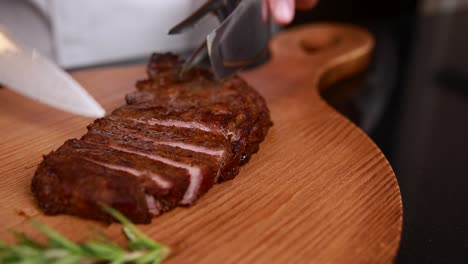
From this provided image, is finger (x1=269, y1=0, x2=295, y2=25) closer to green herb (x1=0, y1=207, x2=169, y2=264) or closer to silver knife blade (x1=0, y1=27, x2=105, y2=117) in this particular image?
silver knife blade (x1=0, y1=27, x2=105, y2=117)

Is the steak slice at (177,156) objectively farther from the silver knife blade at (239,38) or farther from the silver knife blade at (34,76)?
the silver knife blade at (239,38)

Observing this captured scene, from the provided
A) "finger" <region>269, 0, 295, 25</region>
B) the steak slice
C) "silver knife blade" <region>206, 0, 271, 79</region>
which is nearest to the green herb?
the steak slice

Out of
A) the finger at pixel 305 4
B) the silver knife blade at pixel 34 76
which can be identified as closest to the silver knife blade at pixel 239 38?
the finger at pixel 305 4

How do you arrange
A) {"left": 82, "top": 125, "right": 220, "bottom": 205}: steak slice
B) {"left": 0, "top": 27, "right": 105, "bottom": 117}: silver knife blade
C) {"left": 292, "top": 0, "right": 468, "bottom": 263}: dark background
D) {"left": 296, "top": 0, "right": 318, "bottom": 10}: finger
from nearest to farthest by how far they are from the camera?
1. {"left": 82, "top": 125, "right": 220, "bottom": 205}: steak slice
2. {"left": 292, "top": 0, "right": 468, "bottom": 263}: dark background
3. {"left": 0, "top": 27, "right": 105, "bottom": 117}: silver knife blade
4. {"left": 296, "top": 0, "right": 318, "bottom": 10}: finger

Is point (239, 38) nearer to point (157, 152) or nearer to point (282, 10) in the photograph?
point (282, 10)

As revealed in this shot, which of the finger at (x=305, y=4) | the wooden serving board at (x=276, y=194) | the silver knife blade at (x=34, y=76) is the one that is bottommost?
the wooden serving board at (x=276, y=194)

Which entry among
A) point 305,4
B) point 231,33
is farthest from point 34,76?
point 305,4
